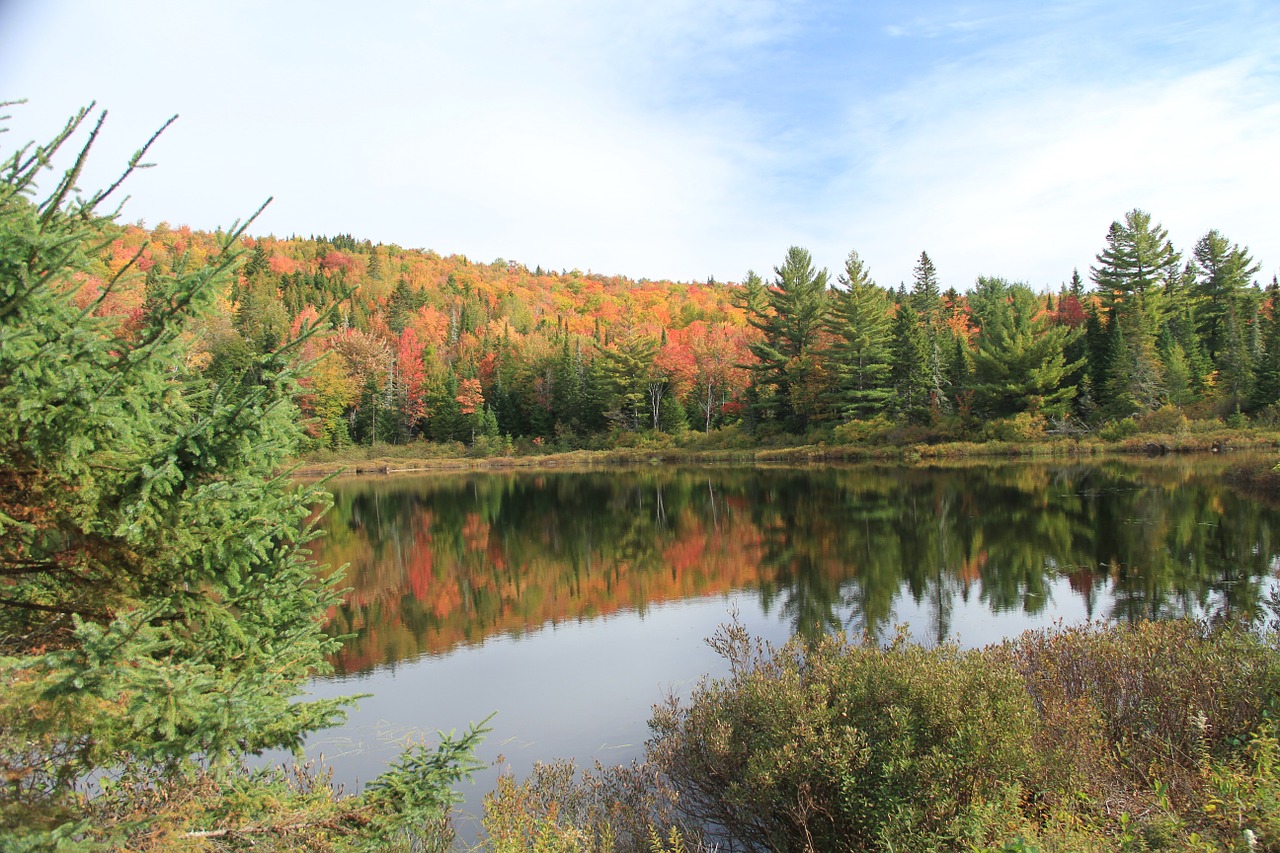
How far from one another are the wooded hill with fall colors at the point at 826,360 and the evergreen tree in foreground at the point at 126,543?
21.8 m

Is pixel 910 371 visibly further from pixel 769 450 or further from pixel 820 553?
pixel 820 553

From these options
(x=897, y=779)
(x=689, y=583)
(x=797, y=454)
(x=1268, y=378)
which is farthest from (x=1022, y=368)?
(x=897, y=779)

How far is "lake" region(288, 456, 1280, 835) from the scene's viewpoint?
9.08 metres

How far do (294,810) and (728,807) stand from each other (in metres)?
3.03

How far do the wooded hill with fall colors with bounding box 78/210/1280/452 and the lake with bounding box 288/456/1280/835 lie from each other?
37.7 feet

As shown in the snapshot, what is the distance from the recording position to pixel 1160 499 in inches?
806

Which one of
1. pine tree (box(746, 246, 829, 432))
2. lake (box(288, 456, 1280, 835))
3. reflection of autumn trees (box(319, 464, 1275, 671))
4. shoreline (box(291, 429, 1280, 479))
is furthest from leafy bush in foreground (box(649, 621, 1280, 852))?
pine tree (box(746, 246, 829, 432))

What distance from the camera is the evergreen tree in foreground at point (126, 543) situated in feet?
9.33

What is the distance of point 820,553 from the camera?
1634cm

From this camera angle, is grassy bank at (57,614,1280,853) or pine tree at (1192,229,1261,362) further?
pine tree at (1192,229,1261,362)

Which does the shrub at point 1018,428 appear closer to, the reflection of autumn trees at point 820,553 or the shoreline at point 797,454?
the shoreline at point 797,454

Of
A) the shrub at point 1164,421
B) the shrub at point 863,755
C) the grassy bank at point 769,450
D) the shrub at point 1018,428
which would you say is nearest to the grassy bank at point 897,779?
the shrub at point 863,755

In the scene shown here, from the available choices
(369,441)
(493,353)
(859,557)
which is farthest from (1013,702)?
(493,353)

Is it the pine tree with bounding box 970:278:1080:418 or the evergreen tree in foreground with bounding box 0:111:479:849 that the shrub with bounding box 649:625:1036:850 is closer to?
the evergreen tree in foreground with bounding box 0:111:479:849
